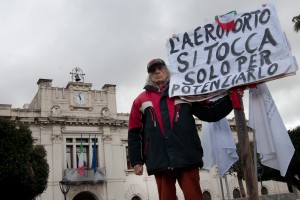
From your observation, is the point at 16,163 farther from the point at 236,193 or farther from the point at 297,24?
the point at 236,193

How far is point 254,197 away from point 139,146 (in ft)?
4.67

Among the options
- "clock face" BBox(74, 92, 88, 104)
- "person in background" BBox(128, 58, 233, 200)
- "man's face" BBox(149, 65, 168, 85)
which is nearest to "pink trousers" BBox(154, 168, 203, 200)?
"person in background" BBox(128, 58, 233, 200)

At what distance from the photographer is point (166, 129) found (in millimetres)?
4344

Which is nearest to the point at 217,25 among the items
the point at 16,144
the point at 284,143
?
the point at 284,143

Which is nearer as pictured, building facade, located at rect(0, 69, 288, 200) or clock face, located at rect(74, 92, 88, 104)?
building facade, located at rect(0, 69, 288, 200)

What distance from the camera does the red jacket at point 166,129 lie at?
421 cm

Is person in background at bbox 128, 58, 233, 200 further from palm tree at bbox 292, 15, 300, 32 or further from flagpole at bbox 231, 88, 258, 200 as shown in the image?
palm tree at bbox 292, 15, 300, 32

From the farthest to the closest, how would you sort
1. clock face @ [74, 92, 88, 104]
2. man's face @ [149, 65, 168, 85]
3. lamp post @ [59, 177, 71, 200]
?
clock face @ [74, 92, 88, 104], lamp post @ [59, 177, 71, 200], man's face @ [149, 65, 168, 85]

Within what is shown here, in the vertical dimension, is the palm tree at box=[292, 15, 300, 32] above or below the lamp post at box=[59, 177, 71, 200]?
above

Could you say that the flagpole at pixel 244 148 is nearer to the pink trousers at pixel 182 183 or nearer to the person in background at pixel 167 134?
the person in background at pixel 167 134

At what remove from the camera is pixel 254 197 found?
4266 millimetres

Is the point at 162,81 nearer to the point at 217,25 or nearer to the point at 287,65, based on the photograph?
the point at 217,25

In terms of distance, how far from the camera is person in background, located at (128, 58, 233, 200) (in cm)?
418

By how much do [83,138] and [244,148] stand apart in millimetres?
22699
